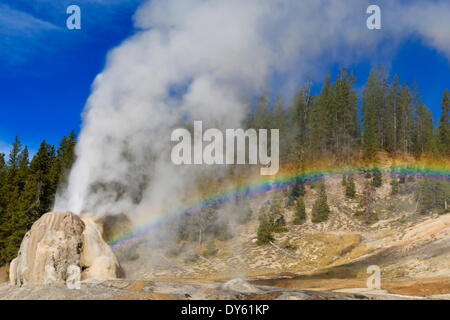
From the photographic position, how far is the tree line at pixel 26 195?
37.0 meters

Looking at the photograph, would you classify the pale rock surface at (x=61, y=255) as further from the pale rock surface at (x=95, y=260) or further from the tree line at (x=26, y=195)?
the tree line at (x=26, y=195)

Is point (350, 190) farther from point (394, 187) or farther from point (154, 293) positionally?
point (154, 293)

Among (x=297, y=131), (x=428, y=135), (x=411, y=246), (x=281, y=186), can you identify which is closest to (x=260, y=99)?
(x=297, y=131)

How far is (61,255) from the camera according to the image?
42.9ft

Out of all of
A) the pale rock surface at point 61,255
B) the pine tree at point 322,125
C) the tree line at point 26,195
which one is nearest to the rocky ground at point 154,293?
the pale rock surface at point 61,255

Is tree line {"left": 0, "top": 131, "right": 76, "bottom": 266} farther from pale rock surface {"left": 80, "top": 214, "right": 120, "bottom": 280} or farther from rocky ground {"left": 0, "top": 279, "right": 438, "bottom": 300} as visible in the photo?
rocky ground {"left": 0, "top": 279, "right": 438, "bottom": 300}

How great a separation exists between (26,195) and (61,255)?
29.5m

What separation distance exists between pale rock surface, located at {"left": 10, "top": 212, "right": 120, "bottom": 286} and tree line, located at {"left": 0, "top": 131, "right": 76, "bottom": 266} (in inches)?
900

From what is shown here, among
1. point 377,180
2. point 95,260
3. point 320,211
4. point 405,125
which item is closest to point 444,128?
point 405,125

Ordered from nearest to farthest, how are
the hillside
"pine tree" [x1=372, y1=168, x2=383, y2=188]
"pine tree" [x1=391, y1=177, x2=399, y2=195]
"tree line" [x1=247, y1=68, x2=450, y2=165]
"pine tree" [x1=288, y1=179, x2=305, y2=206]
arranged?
the hillside, "pine tree" [x1=391, y1=177, x2=399, y2=195], "pine tree" [x1=288, y1=179, x2=305, y2=206], "pine tree" [x1=372, y1=168, x2=383, y2=188], "tree line" [x1=247, y1=68, x2=450, y2=165]

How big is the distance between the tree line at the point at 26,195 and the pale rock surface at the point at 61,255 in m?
22.9

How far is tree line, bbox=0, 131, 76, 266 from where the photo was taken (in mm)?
37000

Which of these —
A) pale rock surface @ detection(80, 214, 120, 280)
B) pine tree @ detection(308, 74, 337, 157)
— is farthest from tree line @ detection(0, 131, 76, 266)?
pine tree @ detection(308, 74, 337, 157)

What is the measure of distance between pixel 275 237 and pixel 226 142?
1396 centimetres
